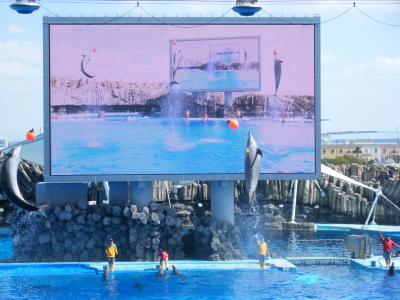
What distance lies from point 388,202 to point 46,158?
19.7 metres

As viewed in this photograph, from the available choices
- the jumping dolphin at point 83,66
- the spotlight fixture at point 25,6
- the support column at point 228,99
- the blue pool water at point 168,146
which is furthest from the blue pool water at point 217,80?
the spotlight fixture at point 25,6

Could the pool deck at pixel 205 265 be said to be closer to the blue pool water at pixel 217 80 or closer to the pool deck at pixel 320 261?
the pool deck at pixel 320 261

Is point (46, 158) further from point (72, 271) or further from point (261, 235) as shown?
point (261, 235)

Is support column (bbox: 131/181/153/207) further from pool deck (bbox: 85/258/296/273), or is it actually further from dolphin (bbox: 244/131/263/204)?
dolphin (bbox: 244/131/263/204)

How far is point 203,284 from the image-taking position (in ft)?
74.1

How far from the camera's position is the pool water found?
21.2 m

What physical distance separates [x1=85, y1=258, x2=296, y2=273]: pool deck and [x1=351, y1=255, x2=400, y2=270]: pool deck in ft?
6.72

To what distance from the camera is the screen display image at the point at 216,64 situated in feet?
87.6

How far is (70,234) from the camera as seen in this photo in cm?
2675

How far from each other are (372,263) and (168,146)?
24.6 feet

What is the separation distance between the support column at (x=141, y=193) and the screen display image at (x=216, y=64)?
11.6 feet

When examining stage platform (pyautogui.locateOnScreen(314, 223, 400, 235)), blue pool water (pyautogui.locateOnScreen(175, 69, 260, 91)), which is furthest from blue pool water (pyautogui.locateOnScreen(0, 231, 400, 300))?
stage platform (pyautogui.locateOnScreen(314, 223, 400, 235))

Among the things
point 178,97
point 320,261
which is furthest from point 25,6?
point 320,261

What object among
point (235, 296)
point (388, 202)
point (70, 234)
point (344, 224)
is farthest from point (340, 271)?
point (388, 202)
